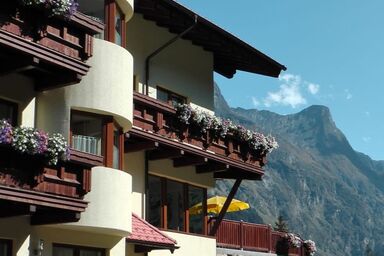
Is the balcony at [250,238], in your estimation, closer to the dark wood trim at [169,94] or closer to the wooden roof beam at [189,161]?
the wooden roof beam at [189,161]

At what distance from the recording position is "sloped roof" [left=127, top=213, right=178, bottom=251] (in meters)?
18.4

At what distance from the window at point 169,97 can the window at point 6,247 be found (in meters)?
9.79

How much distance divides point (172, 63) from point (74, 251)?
980 cm

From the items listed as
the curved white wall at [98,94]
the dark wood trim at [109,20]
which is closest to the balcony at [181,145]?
the curved white wall at [98,94]

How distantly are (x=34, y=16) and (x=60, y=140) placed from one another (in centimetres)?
232

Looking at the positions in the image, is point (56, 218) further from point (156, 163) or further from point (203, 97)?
point (203, 97)

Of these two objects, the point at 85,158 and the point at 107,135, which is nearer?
the point at 85,158

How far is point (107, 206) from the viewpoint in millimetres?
15289

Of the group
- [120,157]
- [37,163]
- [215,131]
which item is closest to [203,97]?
[215,131]

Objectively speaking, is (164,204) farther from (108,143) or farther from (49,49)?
(49,49)

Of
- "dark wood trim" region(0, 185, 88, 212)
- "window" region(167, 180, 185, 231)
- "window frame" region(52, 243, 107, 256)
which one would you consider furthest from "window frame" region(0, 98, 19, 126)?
"window" region(167, 180, 185, 231)

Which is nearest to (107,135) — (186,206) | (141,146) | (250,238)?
(141,146)

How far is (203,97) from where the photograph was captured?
25359 millimetres

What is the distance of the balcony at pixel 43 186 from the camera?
40.9 ft
